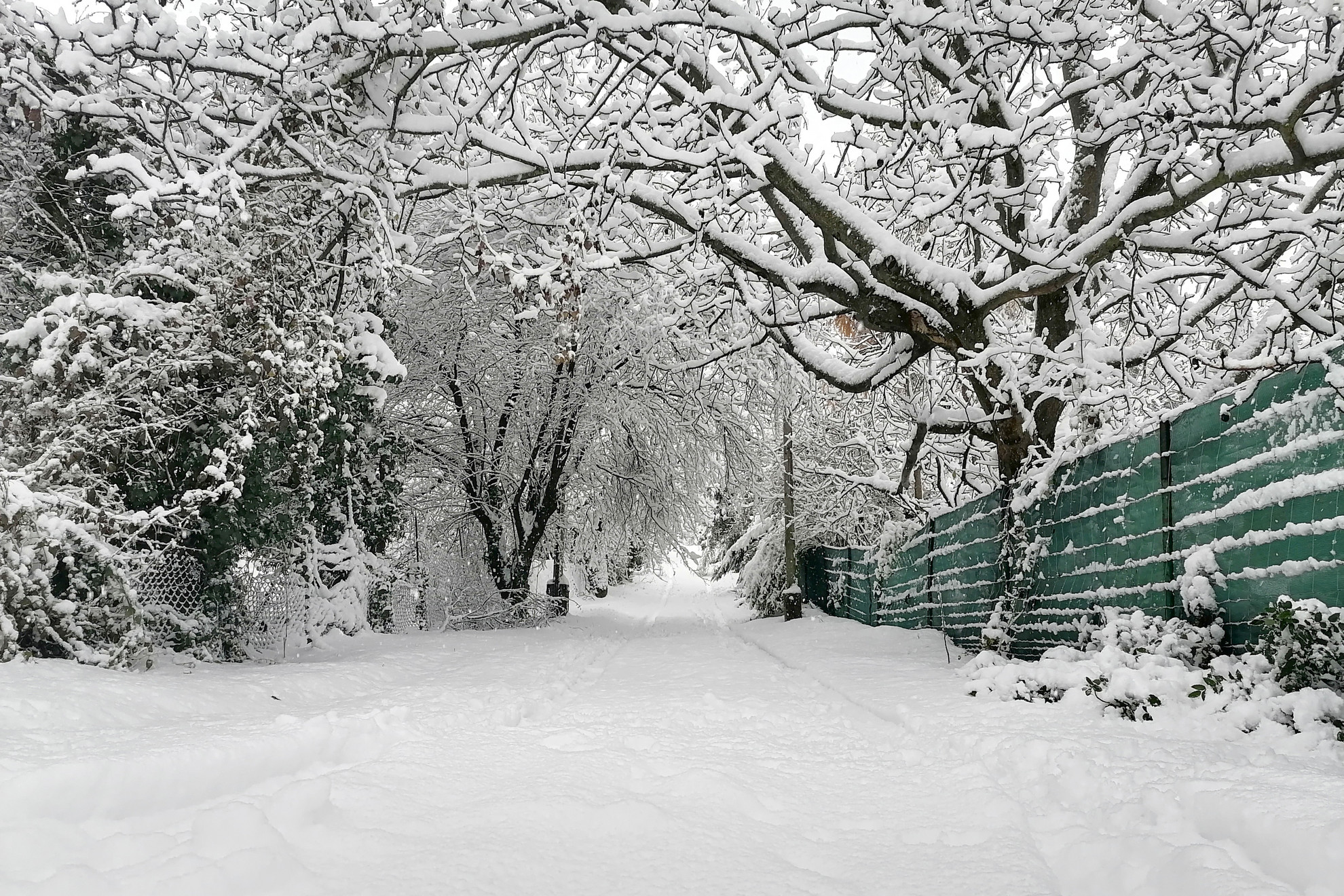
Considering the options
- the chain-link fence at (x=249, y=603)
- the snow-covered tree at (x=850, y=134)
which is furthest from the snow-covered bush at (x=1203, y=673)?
the chain-link fence at (x=249, y=603)

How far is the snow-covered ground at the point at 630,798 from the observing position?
2.52 meters

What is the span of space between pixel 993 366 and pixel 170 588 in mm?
8226

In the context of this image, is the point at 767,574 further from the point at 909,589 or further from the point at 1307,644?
the point at 1307,644

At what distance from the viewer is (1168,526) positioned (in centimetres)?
562

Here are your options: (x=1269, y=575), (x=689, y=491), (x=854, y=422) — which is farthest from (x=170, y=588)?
(x=854, y=422)

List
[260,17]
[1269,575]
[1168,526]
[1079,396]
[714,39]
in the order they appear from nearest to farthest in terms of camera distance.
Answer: [1269,575], [1168,526], [1079,396], [714,39], [260,17]

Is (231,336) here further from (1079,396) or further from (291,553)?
(1079,396)

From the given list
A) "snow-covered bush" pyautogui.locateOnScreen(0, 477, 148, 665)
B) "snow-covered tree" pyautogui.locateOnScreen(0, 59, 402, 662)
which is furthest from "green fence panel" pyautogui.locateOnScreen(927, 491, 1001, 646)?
"snow-covered bush" pyautogui.locateOnScreen(0, 477, 148, 665)

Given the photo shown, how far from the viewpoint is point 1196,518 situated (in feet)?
17.4

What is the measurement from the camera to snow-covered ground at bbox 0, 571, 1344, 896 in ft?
8.25

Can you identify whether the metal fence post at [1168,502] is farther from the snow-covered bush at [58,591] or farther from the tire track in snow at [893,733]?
the snow-covered bush at [58,591]

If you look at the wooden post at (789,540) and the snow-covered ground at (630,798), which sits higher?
the wooden post at (789,540)

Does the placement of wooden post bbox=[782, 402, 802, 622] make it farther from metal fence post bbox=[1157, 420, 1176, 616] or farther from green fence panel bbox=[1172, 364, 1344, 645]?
green fence panel bbox=[1172, 364, 1344, 645]

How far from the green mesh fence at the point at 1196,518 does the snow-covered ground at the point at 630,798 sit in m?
1.03
